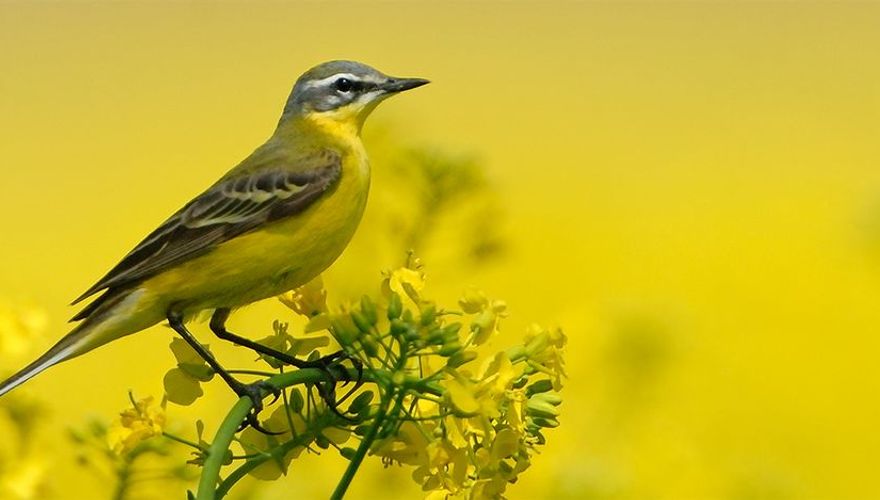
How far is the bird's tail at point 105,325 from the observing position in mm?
3645

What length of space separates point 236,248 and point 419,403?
138 centimetres

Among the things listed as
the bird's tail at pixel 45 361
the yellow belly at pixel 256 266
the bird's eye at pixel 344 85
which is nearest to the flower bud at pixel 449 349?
the bird's tail at pixel 45 361

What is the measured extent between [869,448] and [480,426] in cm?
424

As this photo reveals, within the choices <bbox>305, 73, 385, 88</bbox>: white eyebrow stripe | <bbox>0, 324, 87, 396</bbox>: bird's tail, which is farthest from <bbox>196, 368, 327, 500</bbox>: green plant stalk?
<bbox>305, 73, 385, 88</bbox>: white eyebrow stripe

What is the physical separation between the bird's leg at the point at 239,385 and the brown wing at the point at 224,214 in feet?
0.46

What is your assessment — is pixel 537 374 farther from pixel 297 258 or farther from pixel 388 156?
pixel 388 156

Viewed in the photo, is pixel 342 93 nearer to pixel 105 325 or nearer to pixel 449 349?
pixel 105 325

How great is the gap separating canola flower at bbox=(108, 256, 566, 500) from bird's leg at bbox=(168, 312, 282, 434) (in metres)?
0.03

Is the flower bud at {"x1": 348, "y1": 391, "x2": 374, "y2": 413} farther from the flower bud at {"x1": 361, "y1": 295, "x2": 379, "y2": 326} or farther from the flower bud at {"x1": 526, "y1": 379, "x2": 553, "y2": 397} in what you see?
the flower bud at {"x1": 526, "y1": 379, "x2": 553, "y2": 397}

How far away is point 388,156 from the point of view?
4805 millimetres

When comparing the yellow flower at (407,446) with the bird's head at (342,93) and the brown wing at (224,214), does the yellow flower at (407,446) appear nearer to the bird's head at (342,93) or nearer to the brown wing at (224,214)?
the brown wing at (224,214)

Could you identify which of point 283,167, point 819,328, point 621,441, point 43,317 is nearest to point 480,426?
point 43,317

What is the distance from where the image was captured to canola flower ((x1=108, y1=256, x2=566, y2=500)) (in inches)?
108

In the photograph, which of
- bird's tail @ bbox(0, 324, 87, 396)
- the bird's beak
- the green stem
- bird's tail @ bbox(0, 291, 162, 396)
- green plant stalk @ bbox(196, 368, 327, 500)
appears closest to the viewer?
green plant stalk @ bbox(196, 368, 327, 500)
